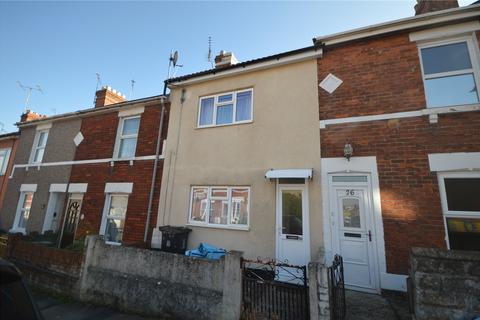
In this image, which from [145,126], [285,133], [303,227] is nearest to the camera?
[303,227]

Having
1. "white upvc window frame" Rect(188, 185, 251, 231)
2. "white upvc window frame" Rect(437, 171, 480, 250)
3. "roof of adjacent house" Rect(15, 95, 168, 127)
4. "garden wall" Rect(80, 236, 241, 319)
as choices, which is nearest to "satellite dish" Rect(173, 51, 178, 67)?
"roof of adjacent house" Rect(15, 95, 168, 127)

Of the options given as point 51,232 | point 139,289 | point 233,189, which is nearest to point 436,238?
point 233,189

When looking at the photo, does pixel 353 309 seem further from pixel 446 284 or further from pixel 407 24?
pixel 407 24

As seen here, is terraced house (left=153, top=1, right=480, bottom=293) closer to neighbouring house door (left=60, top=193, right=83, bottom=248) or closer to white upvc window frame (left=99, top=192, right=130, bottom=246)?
white upvc window frame (left=99, top=192, right=130, bottom=246)

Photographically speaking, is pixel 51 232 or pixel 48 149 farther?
pixel 48 149

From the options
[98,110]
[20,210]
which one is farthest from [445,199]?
[20,210]

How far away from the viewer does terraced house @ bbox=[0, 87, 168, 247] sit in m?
8.59

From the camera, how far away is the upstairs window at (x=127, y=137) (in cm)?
951

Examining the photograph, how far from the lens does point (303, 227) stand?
605 cm

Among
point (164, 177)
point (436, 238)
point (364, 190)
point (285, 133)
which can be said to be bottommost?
point (436, 238)

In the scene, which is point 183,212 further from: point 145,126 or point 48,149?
point 48,149

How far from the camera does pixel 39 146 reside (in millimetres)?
11930

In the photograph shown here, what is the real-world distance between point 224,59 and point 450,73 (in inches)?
287

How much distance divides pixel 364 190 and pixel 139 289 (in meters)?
5.46
